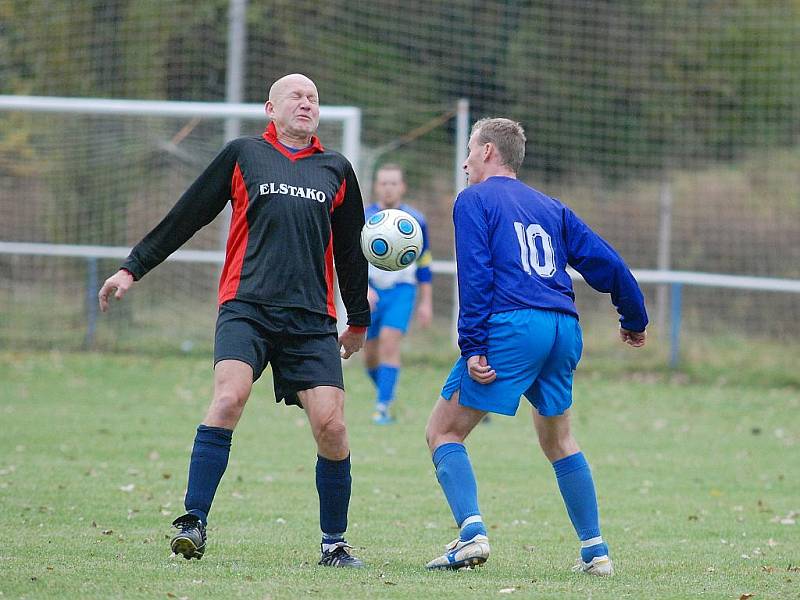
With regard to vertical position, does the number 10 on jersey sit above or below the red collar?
below

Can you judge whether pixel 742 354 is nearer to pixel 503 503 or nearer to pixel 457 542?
pixel 503 503

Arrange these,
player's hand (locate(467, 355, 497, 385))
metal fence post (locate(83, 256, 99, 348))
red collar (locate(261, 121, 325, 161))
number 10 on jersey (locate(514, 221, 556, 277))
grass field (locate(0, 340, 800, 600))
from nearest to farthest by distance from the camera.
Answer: grass field (locate(0, 340, 800, 600))
player's hand (locate(467, 355, 497, 385))
number 10 on jersey (locate(514, 221, 556, 277))
red collar (locate(261, 121, 325, 161))
metal fence post (locate(83, 256, 99, 348))

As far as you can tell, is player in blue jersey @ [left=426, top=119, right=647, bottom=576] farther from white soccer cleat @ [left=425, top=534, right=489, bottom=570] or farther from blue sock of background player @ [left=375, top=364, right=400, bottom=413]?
blue sock of background player @ [left=375, top=364, right=400, bottom=413]

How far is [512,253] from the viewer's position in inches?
202

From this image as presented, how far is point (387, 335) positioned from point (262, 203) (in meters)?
5.83

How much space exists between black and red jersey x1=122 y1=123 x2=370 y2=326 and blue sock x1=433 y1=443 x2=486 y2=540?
0.83 metres

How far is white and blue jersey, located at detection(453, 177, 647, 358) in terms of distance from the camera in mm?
5090

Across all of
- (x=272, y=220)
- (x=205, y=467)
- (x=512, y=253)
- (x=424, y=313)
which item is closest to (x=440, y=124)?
(x=424, y=313)

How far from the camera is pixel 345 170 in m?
5.57

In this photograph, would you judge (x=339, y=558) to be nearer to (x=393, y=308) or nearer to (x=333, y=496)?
(x=333, y=496)

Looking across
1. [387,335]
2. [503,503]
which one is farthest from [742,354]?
[503,503]

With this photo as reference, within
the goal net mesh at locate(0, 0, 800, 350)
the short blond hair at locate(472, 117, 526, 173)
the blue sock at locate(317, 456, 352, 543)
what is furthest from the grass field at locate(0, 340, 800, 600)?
the goal net mesh at locate(0, 0, 800, 350)

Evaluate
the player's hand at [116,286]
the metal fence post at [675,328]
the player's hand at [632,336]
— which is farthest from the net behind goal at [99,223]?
the player's hand at [632,336]

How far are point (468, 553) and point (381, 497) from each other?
8.38 ft
